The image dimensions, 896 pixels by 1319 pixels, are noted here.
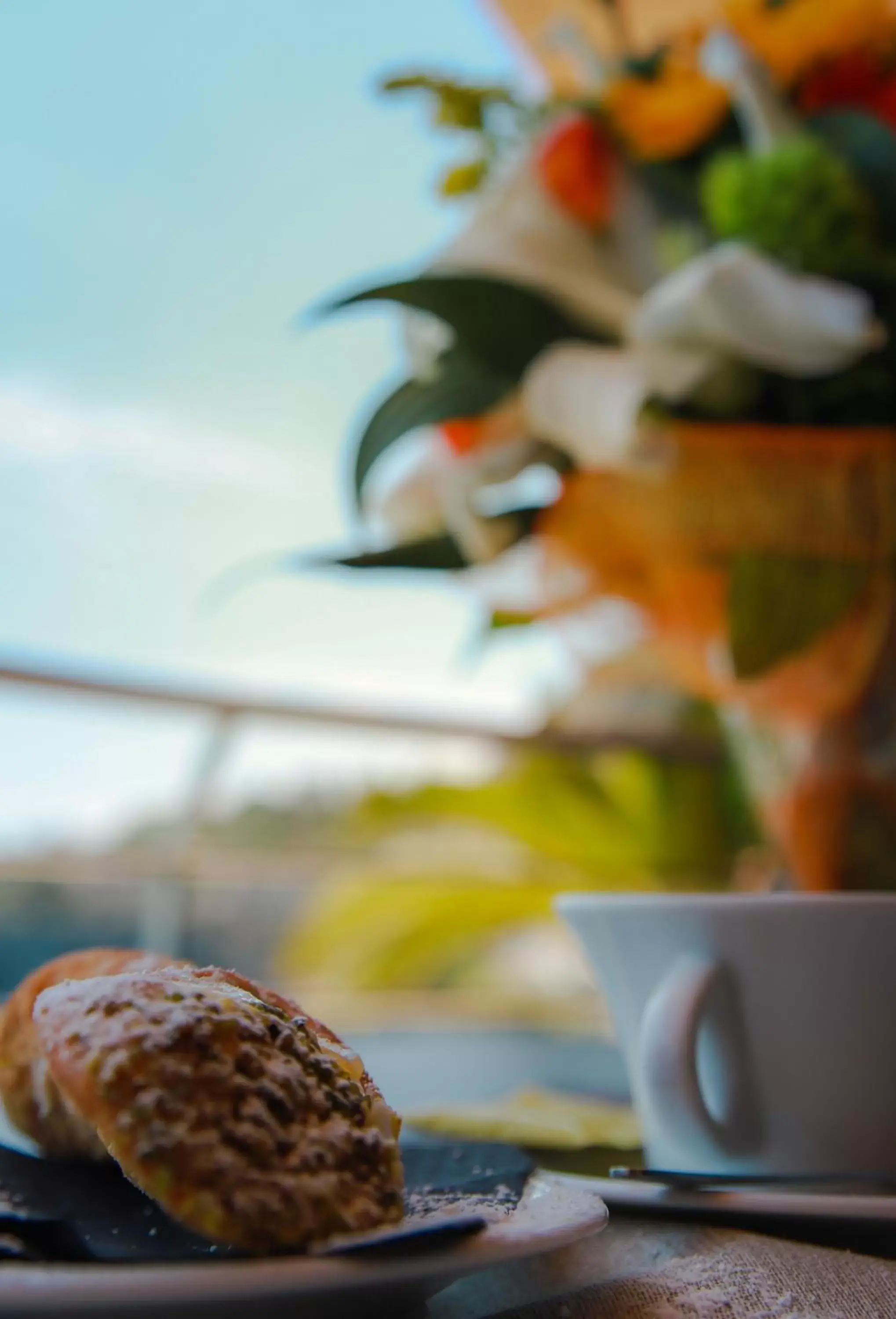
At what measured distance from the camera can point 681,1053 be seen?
334 millimetres

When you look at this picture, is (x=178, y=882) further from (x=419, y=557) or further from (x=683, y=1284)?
(x=683, y=1284)

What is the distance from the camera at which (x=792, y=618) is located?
27.1 inches

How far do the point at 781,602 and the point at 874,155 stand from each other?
31cm

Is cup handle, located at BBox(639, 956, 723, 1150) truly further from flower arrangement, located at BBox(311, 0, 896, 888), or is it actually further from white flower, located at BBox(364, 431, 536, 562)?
white flower, located at BBox(364, 431, 536, 562)

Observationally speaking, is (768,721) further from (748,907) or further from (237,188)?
(237,188)

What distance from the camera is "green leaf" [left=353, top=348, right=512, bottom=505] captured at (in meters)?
0.78

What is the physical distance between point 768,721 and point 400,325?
1.27 ft

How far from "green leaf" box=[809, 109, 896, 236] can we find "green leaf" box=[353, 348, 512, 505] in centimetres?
27

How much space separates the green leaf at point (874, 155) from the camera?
29.0 inches

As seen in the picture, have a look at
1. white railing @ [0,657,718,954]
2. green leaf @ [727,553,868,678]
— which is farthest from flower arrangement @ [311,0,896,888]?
white railing @ [0,657,718,954]

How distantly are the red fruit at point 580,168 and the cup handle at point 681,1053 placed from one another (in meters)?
0.58

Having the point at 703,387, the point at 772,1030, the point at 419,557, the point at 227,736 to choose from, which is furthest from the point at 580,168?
the point at 227,736

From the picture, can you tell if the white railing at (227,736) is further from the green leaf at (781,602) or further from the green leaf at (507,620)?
the green leaf at (781,602)

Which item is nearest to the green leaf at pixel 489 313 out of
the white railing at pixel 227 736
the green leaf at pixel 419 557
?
the green leaf at pixel 419 557
